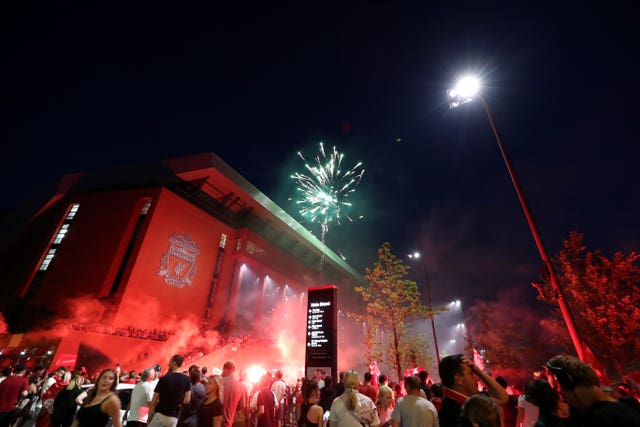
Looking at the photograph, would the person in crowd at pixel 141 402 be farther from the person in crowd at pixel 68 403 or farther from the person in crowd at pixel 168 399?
the person in crowd at pixel 68 403

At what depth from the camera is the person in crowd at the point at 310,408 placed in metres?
5.22

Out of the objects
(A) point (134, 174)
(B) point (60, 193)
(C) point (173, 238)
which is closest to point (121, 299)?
(C) point (173, 238)

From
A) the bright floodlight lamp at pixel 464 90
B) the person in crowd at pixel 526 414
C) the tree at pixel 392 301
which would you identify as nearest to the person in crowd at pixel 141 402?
the person in crowd at pixel 526 414

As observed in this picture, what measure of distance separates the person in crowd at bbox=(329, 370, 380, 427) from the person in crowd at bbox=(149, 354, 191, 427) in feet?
9.48

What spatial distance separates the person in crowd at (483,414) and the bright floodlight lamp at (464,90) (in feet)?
32.5

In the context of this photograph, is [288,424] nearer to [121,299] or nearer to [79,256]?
[121,299]

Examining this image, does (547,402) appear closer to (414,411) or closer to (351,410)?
(414,411)

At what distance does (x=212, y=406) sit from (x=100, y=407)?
8.28ft

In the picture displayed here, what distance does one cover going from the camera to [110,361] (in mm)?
21500

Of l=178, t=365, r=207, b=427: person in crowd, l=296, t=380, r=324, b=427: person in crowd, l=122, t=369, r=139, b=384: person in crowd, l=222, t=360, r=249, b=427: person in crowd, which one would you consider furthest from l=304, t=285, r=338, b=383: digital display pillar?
l=122, t=369, r=139, b=384: person in crowd

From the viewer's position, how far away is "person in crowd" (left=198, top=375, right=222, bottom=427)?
5.76 m

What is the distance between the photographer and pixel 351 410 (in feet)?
13.9

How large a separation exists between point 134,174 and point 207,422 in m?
31.9

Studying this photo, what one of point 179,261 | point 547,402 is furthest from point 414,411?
point 179,261
